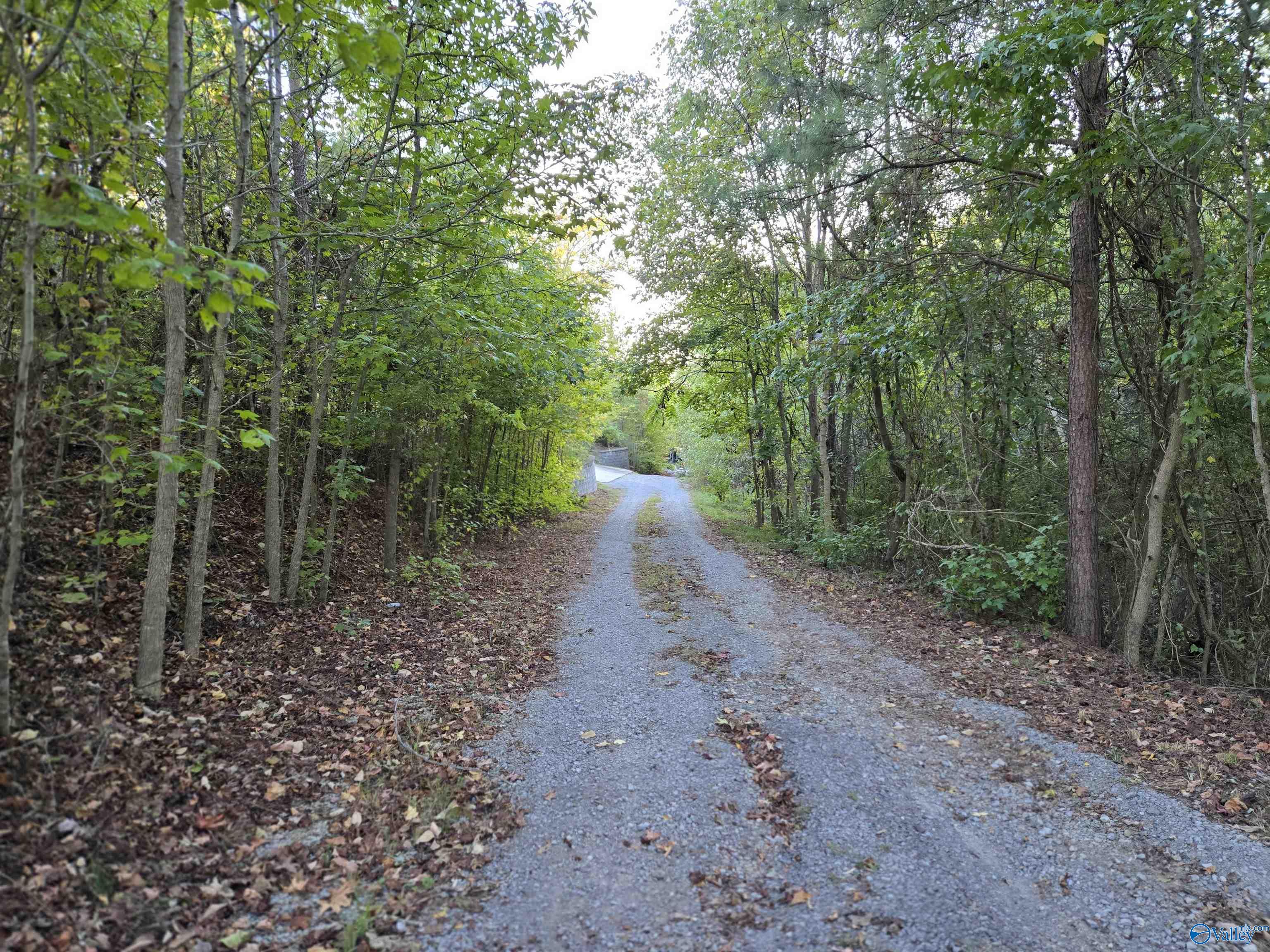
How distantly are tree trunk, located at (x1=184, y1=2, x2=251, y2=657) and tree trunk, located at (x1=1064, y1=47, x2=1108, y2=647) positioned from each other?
782cm

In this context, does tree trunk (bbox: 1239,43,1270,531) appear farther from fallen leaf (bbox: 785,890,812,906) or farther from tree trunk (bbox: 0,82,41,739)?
tree trunk (bbox: 0,82,41,739)

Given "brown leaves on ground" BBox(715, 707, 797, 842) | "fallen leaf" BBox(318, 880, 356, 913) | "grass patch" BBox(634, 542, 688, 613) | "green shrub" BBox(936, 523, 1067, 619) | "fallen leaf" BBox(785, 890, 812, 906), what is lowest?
"fallen leaf" BBox(318, 880, 356, 913)

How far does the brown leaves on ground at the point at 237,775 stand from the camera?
265cm

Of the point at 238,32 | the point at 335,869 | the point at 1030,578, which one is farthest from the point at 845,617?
the point at 238,32

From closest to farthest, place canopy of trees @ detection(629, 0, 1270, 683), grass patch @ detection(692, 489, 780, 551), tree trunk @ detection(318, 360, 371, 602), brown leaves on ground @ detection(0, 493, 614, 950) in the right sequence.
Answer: brown leaves on ground @ detection(0, 493, 614, 950)
canopy of trees @ detection(629, 0, 1270, 683)
tree trunk @ detection(318, 360, 371, 602)
grass patch @ detection(692, 489, 780, 551)

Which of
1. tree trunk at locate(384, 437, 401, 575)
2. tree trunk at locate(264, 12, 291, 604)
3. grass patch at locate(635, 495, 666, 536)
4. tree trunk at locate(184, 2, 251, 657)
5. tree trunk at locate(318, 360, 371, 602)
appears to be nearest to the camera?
tree trunk at locate(184, 2, 251, 657)

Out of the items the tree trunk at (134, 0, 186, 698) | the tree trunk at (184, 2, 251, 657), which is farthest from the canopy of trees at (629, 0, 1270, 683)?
the tree trunk at (134, 0, 186, 698)

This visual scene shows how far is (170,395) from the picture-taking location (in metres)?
3.92

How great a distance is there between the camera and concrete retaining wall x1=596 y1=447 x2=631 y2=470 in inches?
2082

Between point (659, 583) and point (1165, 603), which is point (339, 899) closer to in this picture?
point (659, 583)

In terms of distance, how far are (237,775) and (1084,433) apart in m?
8.38

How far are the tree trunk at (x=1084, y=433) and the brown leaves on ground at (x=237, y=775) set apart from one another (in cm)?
604

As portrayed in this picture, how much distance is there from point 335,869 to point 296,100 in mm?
5975

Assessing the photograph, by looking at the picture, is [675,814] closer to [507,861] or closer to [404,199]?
[507,861]
